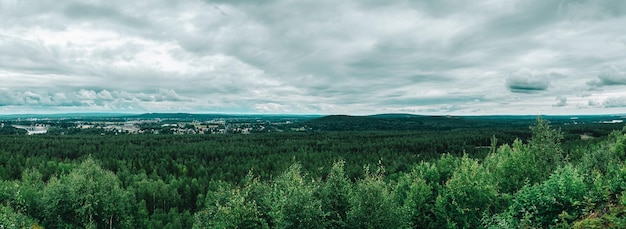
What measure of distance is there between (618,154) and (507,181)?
31.6 metres

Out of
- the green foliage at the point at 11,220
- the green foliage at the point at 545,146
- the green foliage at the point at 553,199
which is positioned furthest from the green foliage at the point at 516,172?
the green foliage at the point at 11,220

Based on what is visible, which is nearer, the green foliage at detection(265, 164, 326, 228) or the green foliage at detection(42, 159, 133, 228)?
the green foliage at detection(265, 164, 326, 228)

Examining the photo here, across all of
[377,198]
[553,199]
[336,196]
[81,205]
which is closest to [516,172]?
[553,199]

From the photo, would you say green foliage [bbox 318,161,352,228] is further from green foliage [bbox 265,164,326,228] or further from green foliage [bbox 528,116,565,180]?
green foliage [bbox 528,116,565,180]

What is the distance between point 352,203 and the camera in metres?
38.2

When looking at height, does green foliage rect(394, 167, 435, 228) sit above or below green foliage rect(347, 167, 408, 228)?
below

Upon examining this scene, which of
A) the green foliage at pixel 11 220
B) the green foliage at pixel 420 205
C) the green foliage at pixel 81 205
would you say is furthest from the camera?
the green foliage at pixel 81 205

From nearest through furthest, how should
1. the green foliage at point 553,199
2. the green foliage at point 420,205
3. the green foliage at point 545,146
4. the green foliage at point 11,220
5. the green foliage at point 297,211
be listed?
the green foliage at point 553,199
the green foliage at point 11,220
the green foliage at point 297,211
the green foliage at point 420,205
the green foliage at point 545,146

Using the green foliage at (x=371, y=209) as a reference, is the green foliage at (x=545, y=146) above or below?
above

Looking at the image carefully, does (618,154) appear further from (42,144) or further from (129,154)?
(42,144)

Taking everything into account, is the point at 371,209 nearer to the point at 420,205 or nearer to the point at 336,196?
the point at 336,196

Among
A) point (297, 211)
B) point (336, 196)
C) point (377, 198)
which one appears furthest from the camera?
point (336, 196)

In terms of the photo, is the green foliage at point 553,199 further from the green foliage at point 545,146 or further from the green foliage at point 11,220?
the green foliage at point 11,220

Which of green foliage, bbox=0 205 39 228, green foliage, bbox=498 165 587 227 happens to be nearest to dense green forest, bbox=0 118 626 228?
green foliage, bbox=498 165 587 227
